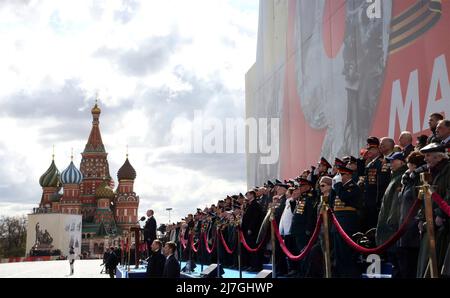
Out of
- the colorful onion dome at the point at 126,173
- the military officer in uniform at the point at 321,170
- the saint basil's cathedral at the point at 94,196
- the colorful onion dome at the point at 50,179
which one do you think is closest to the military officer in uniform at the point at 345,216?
the military officer in uniform at the point at 321,170

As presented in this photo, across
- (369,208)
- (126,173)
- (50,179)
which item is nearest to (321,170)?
(369,208)

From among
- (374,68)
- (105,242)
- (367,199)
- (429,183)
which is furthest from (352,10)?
(105,242)

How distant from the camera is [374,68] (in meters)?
11.0

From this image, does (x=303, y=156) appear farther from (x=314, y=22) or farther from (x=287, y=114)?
(x=314, y=22)

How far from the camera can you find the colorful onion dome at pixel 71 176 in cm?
7975

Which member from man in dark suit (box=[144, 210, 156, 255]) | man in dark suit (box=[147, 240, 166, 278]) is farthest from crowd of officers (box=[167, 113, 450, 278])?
man in dark suit (box=[144, 210, 156, 255])

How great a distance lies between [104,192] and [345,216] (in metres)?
75.3

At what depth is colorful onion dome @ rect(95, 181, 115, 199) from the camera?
261 ft

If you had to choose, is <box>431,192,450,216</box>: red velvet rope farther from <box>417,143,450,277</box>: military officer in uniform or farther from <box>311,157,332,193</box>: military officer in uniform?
<box>311,157,332,193</box>: military officer in uniform

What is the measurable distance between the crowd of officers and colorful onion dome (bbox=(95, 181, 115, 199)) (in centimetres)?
7150

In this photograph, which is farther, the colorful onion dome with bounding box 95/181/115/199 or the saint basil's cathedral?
the colorful onion dome with bounding box 95/181/115/199

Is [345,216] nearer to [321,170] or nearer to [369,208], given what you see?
[369,208]

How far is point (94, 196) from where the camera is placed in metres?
80.7
